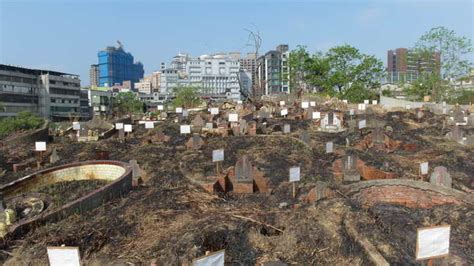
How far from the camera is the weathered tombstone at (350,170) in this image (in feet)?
35.4

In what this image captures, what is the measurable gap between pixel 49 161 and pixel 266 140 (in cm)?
855

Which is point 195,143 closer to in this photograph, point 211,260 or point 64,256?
point 64,256

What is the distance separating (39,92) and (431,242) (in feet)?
247

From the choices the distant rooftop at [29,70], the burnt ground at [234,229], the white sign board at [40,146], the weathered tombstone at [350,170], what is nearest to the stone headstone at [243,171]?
the burnt ground at [234,229]

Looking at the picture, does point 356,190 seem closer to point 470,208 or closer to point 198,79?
point 470,208

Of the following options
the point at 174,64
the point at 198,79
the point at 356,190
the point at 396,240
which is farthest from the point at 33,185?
the point at 174,64

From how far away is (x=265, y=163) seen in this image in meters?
13.2

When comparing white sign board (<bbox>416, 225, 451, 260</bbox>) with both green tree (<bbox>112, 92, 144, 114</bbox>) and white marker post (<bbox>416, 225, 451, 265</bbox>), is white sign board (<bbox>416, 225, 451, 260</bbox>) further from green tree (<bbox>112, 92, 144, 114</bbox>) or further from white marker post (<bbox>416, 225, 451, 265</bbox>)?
green tree (<bbox>112, 92, 144, 114</bbox>)

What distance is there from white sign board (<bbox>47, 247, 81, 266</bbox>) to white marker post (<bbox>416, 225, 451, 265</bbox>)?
4.28 m

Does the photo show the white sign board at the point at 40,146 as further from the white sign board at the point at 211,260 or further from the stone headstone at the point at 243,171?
the white sign board at the point at 211,260

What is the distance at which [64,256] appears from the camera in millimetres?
5270

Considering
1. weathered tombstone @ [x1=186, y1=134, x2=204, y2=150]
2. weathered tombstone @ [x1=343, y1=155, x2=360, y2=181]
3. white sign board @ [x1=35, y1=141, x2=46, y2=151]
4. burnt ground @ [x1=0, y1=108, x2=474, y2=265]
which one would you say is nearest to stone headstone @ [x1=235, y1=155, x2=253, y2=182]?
burnt ground @ [x1=0, y1=108, x2=474, y2=265]

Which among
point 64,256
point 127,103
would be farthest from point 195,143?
point 127,103

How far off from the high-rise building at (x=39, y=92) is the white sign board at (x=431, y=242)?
60.6 m
